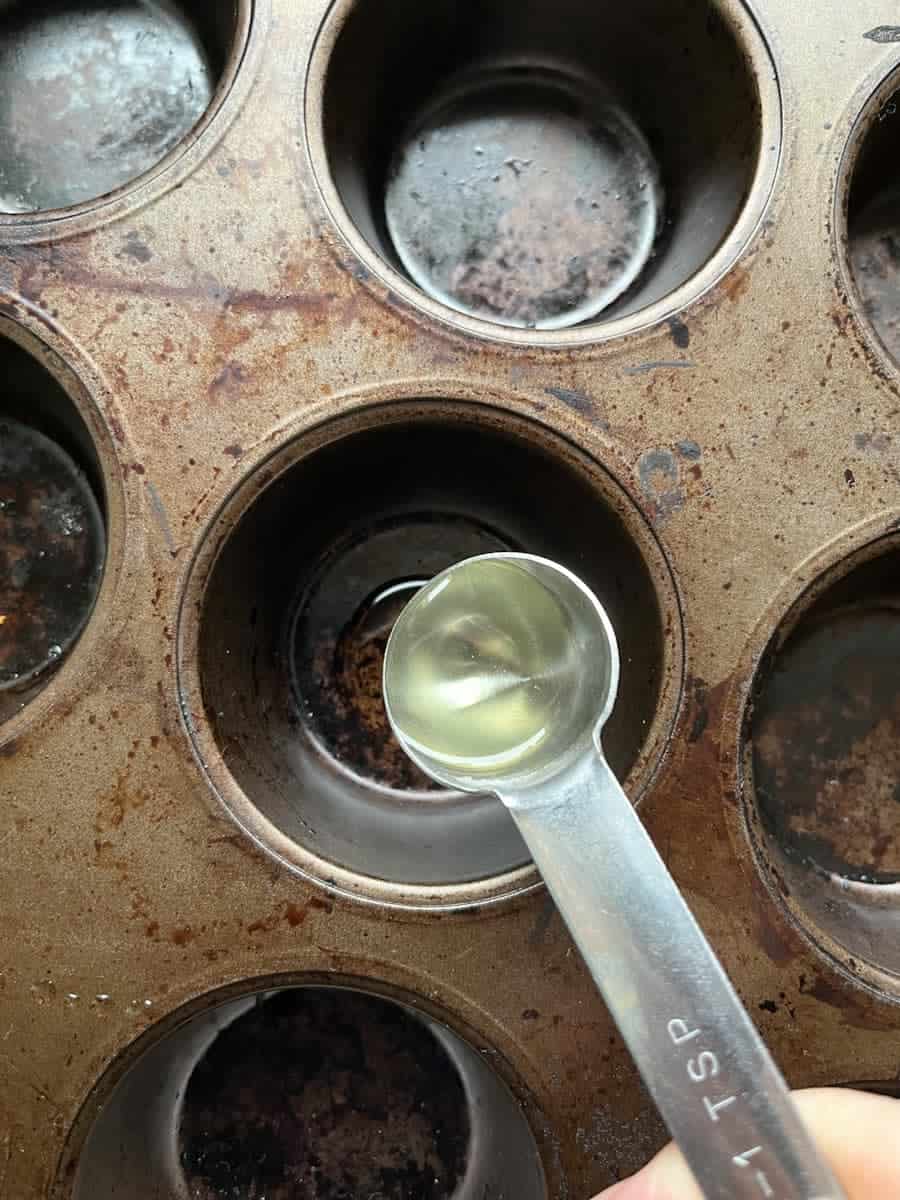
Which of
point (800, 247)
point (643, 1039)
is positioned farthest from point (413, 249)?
point (643, 1039)

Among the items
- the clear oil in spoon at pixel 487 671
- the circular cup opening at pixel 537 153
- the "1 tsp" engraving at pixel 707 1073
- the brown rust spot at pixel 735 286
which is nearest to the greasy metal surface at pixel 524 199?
the circular cup opening at pixel 537 153

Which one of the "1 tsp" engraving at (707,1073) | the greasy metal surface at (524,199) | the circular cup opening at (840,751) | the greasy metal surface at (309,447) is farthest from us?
the greasy metal surface at (524,199)

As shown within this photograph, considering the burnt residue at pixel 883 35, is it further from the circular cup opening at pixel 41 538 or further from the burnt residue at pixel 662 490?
the circular cup opening at pixel 41 538

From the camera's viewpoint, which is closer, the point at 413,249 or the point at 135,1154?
the point at 135,1154

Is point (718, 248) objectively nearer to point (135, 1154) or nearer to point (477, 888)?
point (477, 888)

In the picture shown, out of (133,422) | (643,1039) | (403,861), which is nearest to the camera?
(643,1039)

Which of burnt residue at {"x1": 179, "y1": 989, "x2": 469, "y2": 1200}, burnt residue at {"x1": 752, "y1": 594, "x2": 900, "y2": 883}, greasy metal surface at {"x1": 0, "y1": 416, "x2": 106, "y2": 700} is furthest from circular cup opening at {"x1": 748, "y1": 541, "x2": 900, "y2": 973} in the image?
greasy metal surface at {"x1": 0, "y1": 416, "x2": 106, "y2": 700}

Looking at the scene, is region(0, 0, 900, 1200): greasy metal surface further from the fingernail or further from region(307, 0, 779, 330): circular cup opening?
the fingernail

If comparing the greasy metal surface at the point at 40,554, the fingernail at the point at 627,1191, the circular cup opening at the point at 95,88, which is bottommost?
the fingernail at the point at 627,1191
